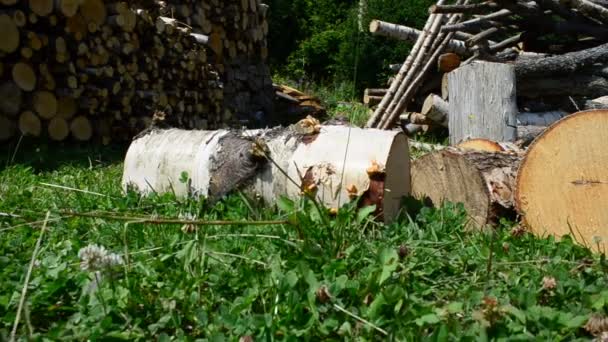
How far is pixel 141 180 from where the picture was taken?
3.93m

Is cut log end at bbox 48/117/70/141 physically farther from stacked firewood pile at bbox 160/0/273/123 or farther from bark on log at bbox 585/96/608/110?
bark on log at bbox 585/96/608/110

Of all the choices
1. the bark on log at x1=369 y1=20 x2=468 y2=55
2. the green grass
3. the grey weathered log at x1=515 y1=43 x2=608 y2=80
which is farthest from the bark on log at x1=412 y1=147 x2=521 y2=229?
the bark on log at x1=369 y1=20 x2=468 y2=55

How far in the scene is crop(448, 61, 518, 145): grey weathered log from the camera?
5.64 meters

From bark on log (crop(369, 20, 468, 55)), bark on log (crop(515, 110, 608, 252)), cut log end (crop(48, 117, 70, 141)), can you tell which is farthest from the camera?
bark on log (crop(369, 20, 468, 55))

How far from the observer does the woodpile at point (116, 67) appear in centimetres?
589

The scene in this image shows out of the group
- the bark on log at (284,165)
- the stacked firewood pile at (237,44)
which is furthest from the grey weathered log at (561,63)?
the bark on log at (284,165)

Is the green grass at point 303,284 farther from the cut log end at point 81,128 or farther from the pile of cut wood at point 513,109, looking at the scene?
the cut log end at point 81,128

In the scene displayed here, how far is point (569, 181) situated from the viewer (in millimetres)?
3191

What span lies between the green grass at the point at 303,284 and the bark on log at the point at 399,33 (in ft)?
16.8

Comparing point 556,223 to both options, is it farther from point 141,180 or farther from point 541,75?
point 541,75

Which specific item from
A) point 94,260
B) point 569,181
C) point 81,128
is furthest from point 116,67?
point 94,260

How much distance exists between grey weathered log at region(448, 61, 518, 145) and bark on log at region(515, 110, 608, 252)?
240 cm

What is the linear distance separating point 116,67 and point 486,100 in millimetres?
3457

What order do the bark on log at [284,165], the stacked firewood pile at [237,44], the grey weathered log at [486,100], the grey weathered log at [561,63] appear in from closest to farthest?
the bark on log at [284,165]
the grey weathered log at [486,100]
the grey weathered log at [561,63]
the stacked firewood pile at [237,44]
